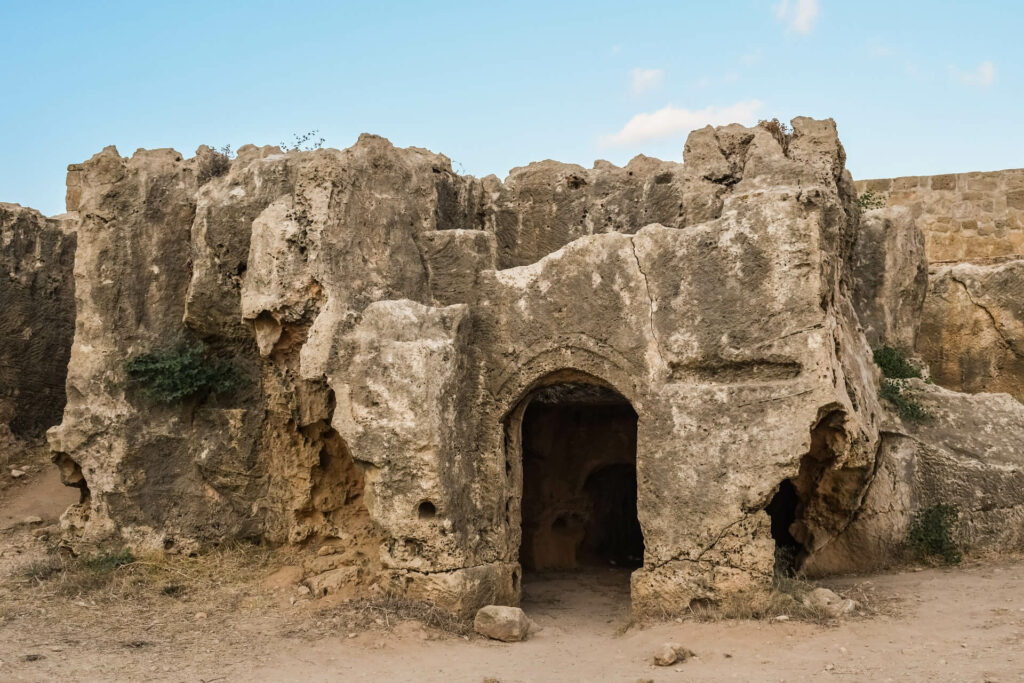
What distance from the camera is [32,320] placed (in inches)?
509

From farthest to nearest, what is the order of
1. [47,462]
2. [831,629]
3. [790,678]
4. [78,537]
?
[47,462] → [78,537] → [831,629] → [790,678]

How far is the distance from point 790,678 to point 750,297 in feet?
8.92

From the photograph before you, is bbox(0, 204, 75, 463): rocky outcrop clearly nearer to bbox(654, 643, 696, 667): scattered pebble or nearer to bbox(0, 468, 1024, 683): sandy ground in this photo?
bbox(0, 468, 1024, 683): sandy ground

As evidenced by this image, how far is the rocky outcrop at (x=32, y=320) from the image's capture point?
41.8ft

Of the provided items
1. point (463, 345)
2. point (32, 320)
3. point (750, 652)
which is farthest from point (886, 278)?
point (32, 320)

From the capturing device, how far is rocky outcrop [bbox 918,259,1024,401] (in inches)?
543

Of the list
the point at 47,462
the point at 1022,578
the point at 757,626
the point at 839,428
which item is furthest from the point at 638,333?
the point at 47,462

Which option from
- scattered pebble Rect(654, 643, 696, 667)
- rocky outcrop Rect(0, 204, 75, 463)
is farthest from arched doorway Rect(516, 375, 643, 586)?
rocky outcrop Rect(0, 204, 75, 463)

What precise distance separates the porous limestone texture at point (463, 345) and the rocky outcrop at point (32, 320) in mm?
3288

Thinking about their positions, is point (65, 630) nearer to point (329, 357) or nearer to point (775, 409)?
point (329, 357)

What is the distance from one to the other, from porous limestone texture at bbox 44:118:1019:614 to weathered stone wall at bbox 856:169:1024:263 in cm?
518

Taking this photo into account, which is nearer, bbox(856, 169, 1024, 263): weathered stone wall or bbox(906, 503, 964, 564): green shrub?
bbox(906, 503, 964, 564): green shrub

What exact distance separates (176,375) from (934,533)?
6.86 m

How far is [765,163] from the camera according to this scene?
8.77 metres
